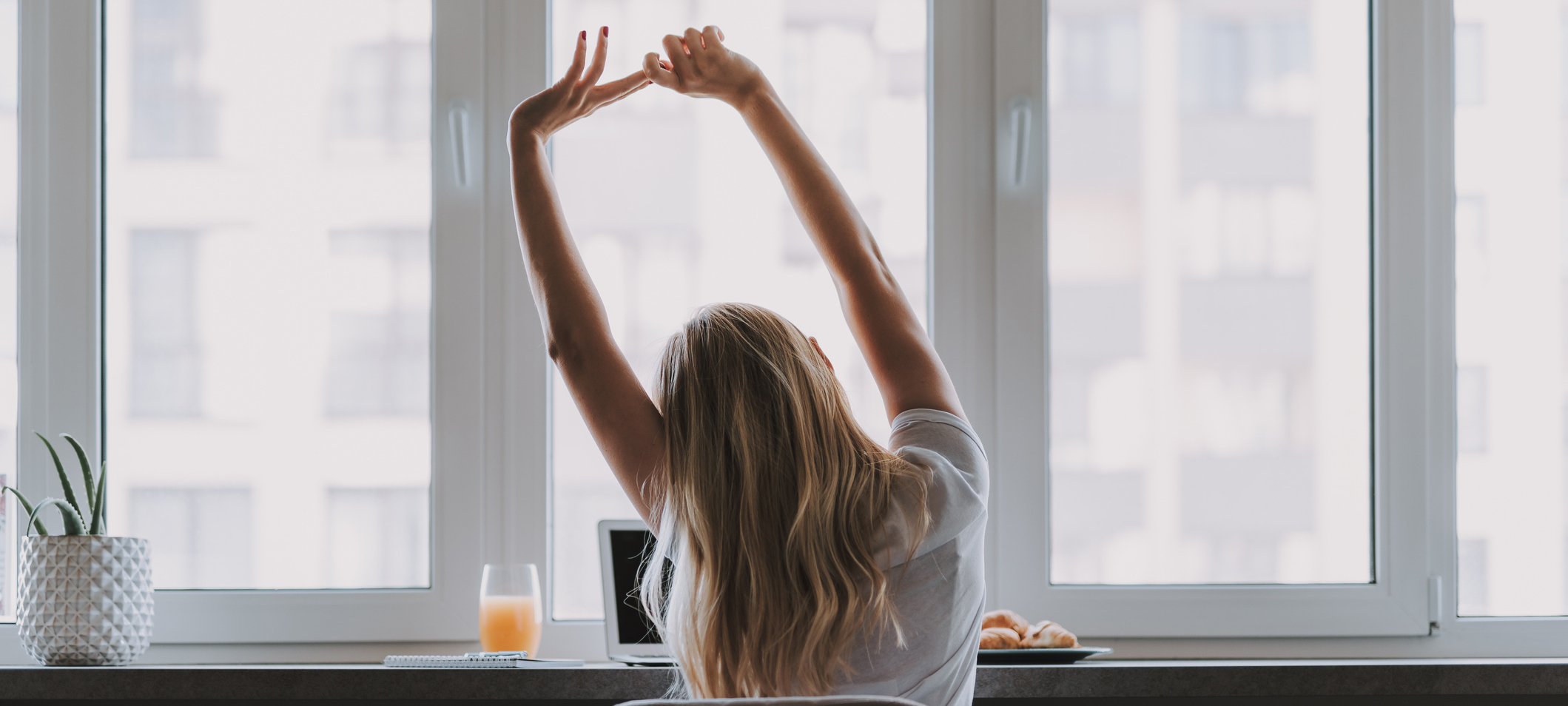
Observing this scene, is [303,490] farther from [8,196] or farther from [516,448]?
[8,196]

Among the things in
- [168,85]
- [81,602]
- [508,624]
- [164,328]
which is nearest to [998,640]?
[508,624]

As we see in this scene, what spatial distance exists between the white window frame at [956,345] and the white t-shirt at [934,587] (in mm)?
914

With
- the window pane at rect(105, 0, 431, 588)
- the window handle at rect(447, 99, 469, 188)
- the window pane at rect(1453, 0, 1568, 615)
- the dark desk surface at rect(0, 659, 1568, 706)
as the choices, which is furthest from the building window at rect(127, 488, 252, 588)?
the window pane at rect(1453, 0, 1568, 615)

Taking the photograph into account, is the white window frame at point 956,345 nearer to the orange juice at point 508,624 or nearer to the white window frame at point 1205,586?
the white window frame at point 1205,586

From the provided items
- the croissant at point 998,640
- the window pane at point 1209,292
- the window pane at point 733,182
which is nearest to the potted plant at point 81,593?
the window pane at point 733,182

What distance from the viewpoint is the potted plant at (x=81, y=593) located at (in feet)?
5.69

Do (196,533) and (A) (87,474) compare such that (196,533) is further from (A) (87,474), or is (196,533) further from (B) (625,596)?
(B) (625,596)

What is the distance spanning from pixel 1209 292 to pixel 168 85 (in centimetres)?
174

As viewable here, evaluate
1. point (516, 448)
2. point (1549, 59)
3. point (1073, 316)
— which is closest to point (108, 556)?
point (516, 448)

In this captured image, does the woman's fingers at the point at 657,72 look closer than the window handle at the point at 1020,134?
Yes

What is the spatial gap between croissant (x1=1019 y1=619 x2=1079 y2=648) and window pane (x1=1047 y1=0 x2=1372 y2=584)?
0.87 feet

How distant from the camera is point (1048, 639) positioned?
1746mm

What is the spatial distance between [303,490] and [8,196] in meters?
0.69

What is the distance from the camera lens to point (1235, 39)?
210 cm
